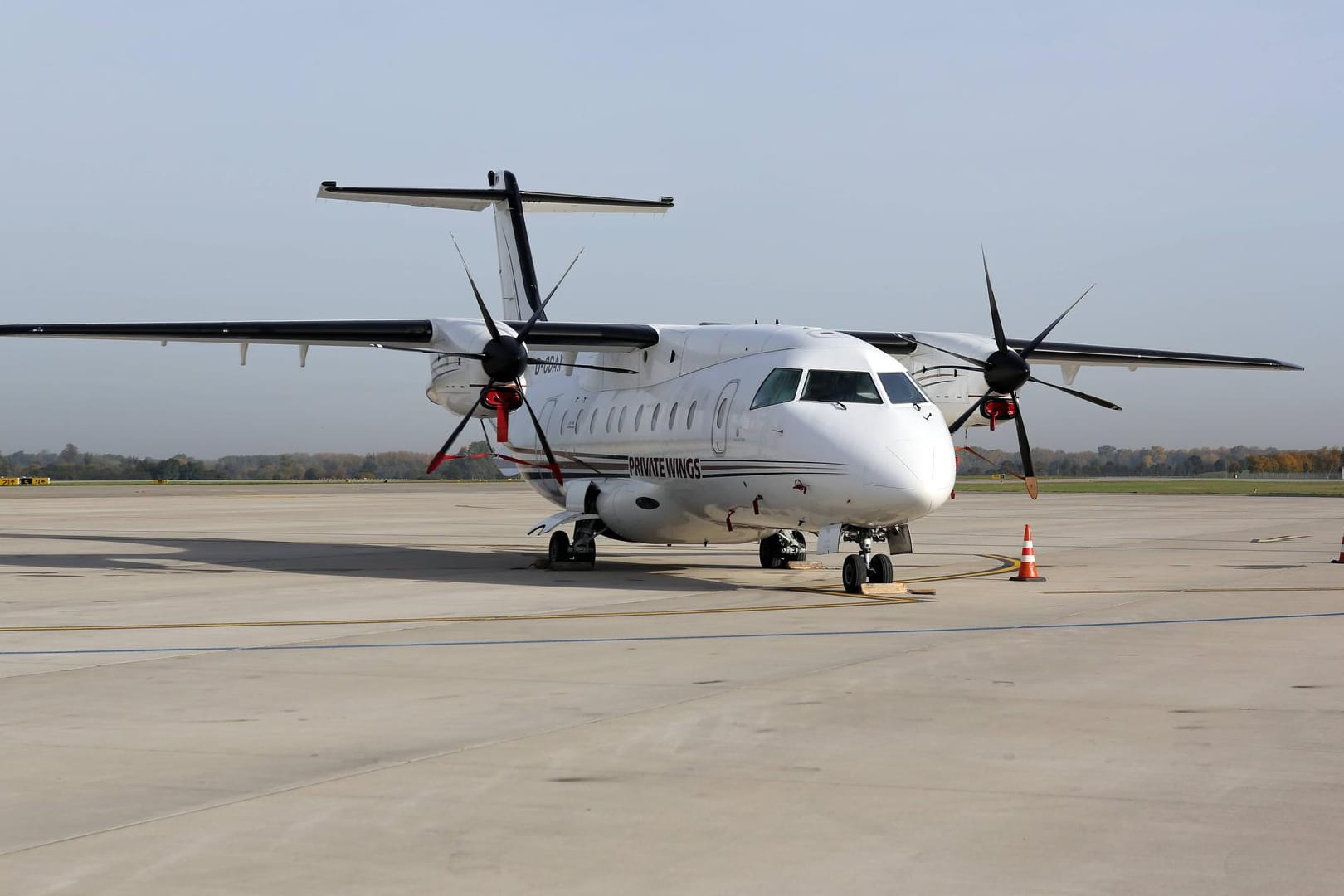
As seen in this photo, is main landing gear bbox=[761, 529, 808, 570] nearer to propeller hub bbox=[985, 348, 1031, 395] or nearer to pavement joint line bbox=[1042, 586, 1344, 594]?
propeller hub bbox=[985, 348, 1031, 395]

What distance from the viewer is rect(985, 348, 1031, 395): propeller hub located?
2020 centimetres

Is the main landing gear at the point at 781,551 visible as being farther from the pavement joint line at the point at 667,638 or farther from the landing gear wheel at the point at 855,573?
the pavement joint line at the point at 667,638

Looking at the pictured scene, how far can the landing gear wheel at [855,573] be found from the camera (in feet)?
54.7

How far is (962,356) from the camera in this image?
2120 centimetres

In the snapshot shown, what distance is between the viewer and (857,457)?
16125mm

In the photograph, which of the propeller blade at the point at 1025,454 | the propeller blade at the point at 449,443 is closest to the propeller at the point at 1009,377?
the propeller blade at the point at 1025,454

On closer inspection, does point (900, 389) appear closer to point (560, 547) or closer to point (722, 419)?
point (722, 419)

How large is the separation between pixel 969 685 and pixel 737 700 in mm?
1759

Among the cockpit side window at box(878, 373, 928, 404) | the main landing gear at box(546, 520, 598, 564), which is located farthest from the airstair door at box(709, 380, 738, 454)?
the main landing gear at box(546, 520, 598, 564)

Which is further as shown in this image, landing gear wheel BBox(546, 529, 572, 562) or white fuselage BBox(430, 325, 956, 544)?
landing gear wheel BBox(546, 529, 572, 562)

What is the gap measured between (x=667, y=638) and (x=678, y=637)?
0.40ft

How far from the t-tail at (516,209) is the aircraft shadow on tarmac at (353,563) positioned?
5334 mm

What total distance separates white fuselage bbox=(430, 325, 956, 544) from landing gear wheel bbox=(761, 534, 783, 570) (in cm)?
112

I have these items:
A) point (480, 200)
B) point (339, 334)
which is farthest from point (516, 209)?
point (339, 334)
